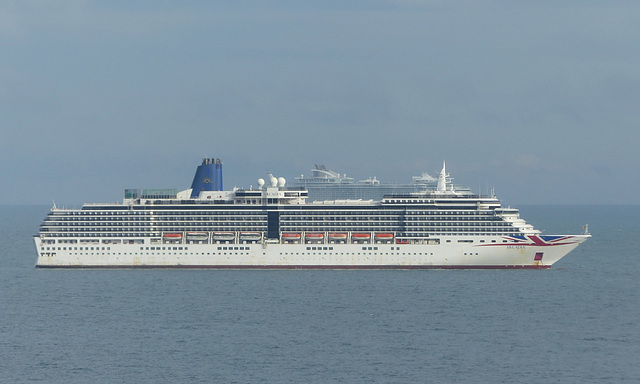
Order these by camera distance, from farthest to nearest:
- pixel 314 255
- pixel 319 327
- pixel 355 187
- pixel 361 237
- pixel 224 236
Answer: pixel 355 187, pixel 224 236, pixel 361 237, pixel 314 255, pixel 319 327

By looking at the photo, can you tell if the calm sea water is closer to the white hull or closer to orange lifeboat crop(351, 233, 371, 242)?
the white hull

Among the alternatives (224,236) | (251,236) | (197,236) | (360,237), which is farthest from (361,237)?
(197,236)

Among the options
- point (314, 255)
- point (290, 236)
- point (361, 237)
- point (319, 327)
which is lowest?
point (319, 327)

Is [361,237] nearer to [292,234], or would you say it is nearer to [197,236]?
[292,234]

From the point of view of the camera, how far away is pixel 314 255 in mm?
72438

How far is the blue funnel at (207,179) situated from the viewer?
7969 centimetres

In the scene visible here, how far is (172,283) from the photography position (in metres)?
65.8

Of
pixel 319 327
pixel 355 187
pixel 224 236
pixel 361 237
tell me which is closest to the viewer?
pixel 319 327

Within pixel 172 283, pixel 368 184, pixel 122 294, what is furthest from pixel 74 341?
pixel 368 184

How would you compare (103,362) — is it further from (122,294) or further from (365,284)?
(365,284)

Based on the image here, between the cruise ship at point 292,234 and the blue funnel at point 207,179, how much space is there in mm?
2269

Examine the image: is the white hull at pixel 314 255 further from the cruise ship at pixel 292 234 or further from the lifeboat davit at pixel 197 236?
the lifeboat davit at pixel 197 236

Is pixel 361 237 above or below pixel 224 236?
below

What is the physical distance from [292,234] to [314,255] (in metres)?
2.88
